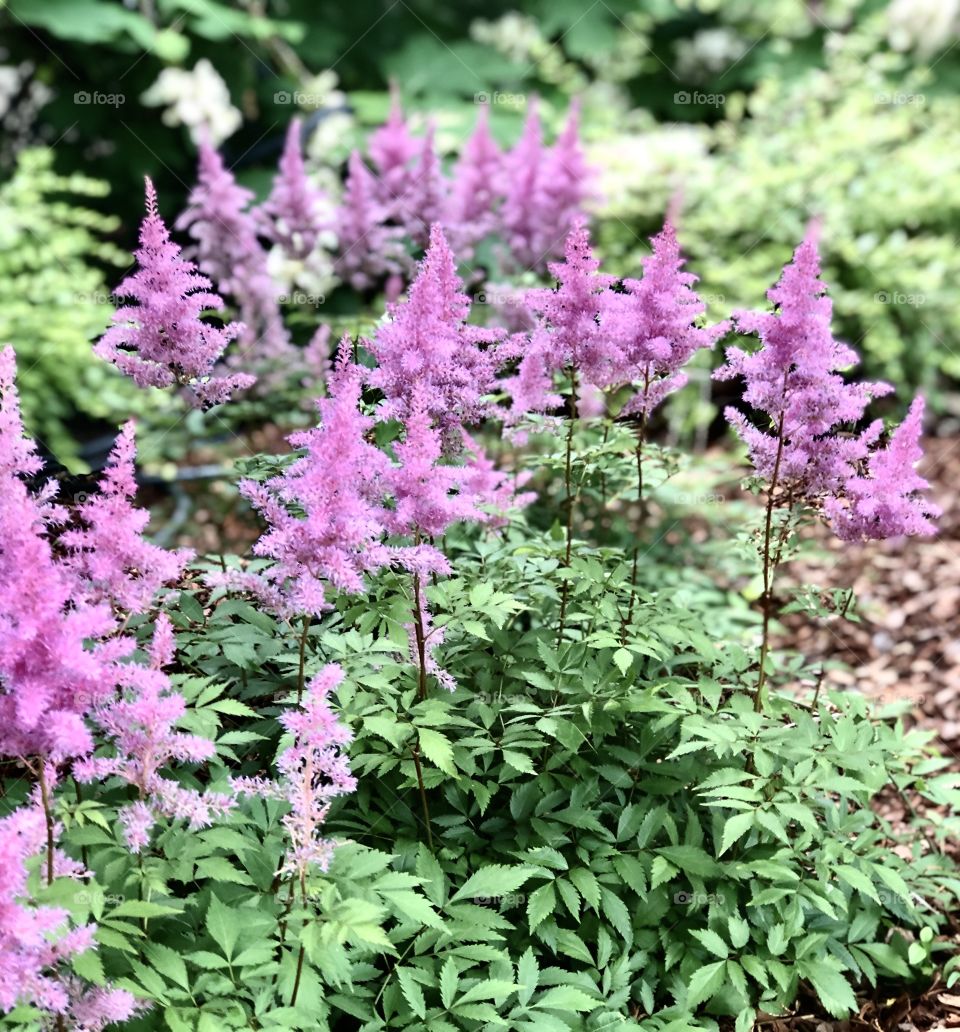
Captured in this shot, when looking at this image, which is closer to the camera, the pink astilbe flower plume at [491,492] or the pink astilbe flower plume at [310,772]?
the pink astilbe flower plume at [310,772]

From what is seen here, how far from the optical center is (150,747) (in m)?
2.16

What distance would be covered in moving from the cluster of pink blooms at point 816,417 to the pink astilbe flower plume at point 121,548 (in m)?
1.63

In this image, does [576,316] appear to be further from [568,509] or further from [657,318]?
[568,509]

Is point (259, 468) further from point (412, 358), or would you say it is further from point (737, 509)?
point (737, 509)

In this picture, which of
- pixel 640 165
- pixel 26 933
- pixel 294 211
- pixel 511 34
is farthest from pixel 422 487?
pixel 511 34

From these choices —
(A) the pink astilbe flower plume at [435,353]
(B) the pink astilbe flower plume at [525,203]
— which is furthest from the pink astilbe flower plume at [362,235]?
(A) the pink astilbe flower plume at [435,353]

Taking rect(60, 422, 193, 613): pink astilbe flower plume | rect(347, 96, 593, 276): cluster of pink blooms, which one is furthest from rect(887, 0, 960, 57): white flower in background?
rect(60, 422, 193, 613): pink astilbe flower plume

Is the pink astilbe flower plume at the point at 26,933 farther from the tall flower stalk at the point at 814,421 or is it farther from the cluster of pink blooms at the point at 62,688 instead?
the tall flower stalk at the point at 814,421

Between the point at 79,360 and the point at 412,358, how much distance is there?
506cm

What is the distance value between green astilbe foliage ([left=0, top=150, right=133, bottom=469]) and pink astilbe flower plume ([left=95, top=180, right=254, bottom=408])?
12.3 ft

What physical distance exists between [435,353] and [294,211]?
279 cm

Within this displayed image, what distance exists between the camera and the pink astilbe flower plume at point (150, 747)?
213 cm

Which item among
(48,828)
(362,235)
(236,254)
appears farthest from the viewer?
(362,235)

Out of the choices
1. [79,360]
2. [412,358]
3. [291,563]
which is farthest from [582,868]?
[79,360]
